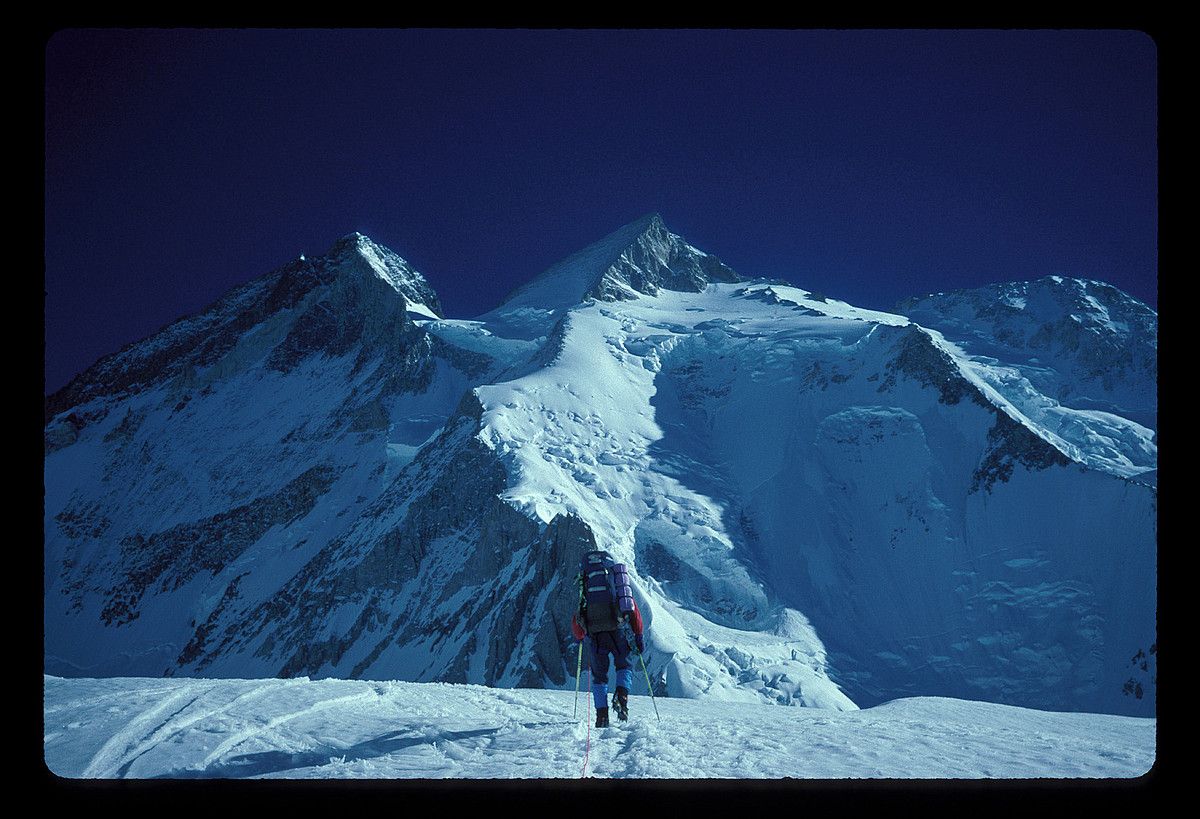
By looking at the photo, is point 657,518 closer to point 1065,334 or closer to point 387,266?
point 1065,334

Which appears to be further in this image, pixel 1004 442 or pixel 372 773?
pixel 1004 442

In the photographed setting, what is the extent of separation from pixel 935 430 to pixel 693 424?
2301cm

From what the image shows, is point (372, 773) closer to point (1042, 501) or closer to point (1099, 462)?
point (1042, 501)

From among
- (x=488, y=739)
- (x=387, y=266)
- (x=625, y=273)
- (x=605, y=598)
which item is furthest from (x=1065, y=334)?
(x=488, y=739)

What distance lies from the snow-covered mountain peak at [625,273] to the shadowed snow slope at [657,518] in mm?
2563

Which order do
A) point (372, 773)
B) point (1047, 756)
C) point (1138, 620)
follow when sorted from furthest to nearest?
point (1138, 620) → point (1047, 756) → point (372, 773)

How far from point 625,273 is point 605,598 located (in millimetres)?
134214

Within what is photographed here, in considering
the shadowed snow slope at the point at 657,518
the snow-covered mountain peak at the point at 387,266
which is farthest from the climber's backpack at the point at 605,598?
the snow-covered mountain peak at the point at 387,266

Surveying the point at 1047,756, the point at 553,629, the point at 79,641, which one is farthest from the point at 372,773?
the point at 79,641

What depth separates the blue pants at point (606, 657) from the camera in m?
9.91

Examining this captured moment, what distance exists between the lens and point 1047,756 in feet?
26.7

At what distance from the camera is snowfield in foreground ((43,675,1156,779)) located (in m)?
7.45

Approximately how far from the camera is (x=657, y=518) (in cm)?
6994

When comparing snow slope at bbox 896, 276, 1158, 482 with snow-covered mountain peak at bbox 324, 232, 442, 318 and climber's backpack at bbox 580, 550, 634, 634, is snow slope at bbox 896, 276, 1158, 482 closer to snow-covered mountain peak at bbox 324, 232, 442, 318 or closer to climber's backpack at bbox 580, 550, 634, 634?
climber's backpack at bbox 580, 550, 634, 634
